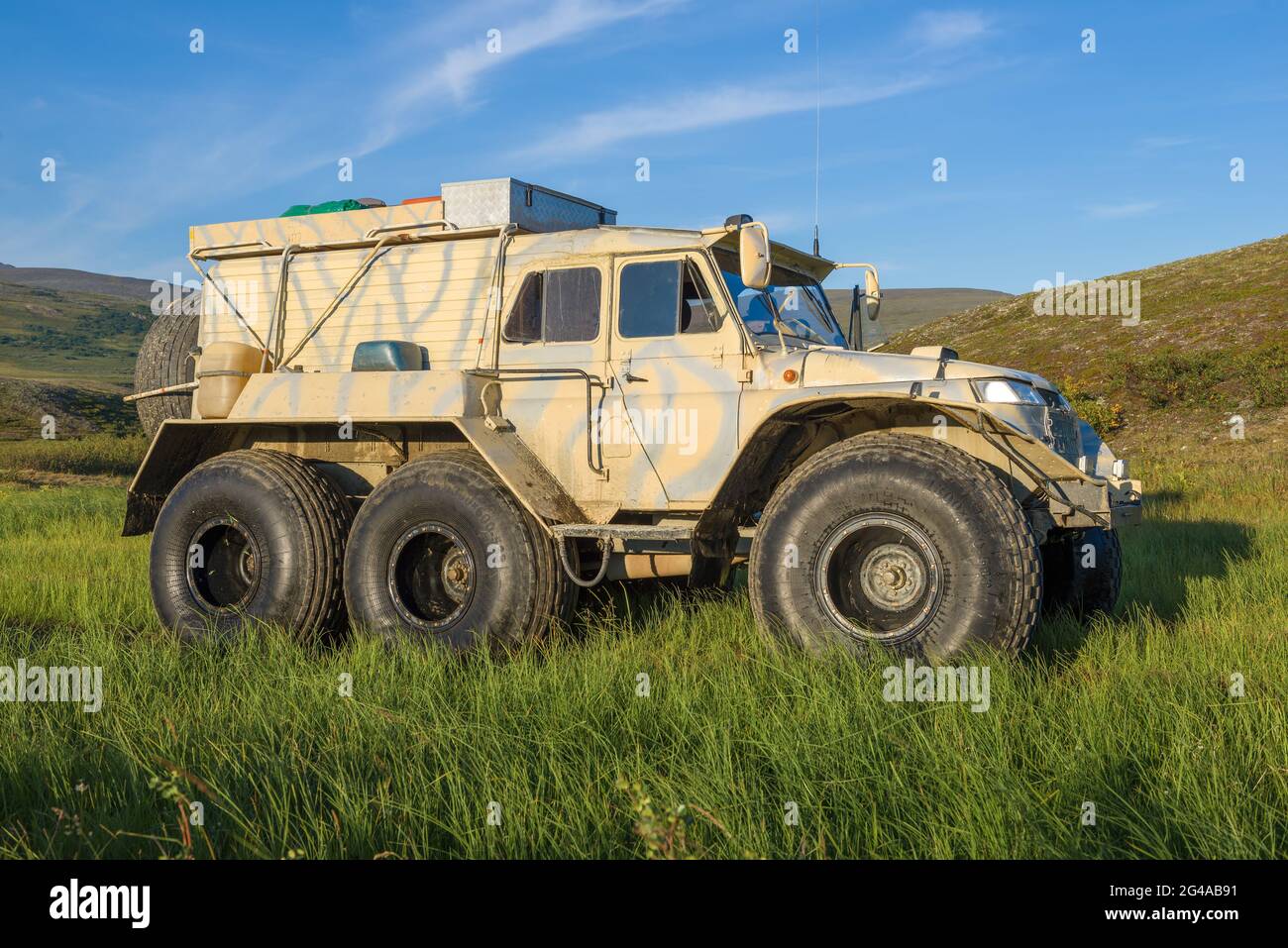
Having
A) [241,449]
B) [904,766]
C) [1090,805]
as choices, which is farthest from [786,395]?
[241,449]

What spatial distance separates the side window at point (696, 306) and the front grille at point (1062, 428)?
183 cm

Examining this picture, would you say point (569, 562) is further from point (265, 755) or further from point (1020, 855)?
point (1020, 855)

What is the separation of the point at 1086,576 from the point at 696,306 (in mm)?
2949

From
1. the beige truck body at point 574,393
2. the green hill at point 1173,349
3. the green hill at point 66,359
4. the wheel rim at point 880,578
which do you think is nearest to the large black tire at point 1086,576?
the beige truck body at point 574,393

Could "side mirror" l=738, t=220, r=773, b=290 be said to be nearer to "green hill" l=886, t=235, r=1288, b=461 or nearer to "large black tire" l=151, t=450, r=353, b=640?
"large black tire" l=151, t=450, r=353, b=640

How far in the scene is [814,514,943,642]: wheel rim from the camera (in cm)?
504

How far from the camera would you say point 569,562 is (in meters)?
5.84

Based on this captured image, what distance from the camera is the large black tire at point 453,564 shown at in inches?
227

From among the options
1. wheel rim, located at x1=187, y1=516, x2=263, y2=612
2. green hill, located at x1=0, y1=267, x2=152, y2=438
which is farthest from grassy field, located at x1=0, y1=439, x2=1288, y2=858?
green hill, located at x1=0, y1=267, x2=152, y2=438

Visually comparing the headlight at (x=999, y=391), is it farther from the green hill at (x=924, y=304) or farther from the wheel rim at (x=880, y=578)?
the green hill at (x=924, y=304)

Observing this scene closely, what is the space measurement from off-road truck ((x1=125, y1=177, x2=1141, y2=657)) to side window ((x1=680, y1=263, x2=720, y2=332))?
0.6 inches

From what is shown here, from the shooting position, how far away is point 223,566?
6918 mm

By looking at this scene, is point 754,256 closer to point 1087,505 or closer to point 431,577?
point 1087,505

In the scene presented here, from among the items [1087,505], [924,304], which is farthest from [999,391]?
[924,304]
